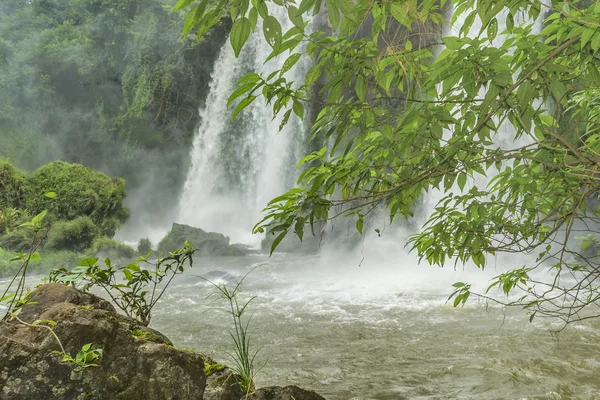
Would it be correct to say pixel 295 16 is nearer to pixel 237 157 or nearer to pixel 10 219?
pixel 10 219

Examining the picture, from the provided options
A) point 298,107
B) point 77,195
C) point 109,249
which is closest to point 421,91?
point 298,107

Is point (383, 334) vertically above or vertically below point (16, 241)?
below

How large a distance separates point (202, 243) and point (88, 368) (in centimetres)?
1218

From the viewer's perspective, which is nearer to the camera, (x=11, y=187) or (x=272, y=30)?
(x=272, y=30)

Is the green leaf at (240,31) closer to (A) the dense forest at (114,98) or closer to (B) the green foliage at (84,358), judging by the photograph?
(B) the green foliage at (84,358)

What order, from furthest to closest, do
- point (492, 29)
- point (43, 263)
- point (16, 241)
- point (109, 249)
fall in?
point (109, 249), point (16, 241), point (43, 263), point (492, 29)

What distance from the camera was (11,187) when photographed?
13047 mm

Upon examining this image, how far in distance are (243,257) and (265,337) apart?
8304 millimetres

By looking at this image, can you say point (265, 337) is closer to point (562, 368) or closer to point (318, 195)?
point (562, 368)

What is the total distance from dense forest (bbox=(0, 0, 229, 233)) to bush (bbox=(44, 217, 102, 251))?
6.34m

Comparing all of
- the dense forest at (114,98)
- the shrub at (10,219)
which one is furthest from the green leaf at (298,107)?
the dense forest at (114,98)

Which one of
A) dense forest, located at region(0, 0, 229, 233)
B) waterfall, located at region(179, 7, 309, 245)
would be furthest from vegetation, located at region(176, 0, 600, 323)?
dense forest, located at region(0, 0, 229, 233)

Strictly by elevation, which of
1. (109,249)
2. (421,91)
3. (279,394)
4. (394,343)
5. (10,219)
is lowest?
(394,343)

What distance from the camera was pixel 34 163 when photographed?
19.0 m
